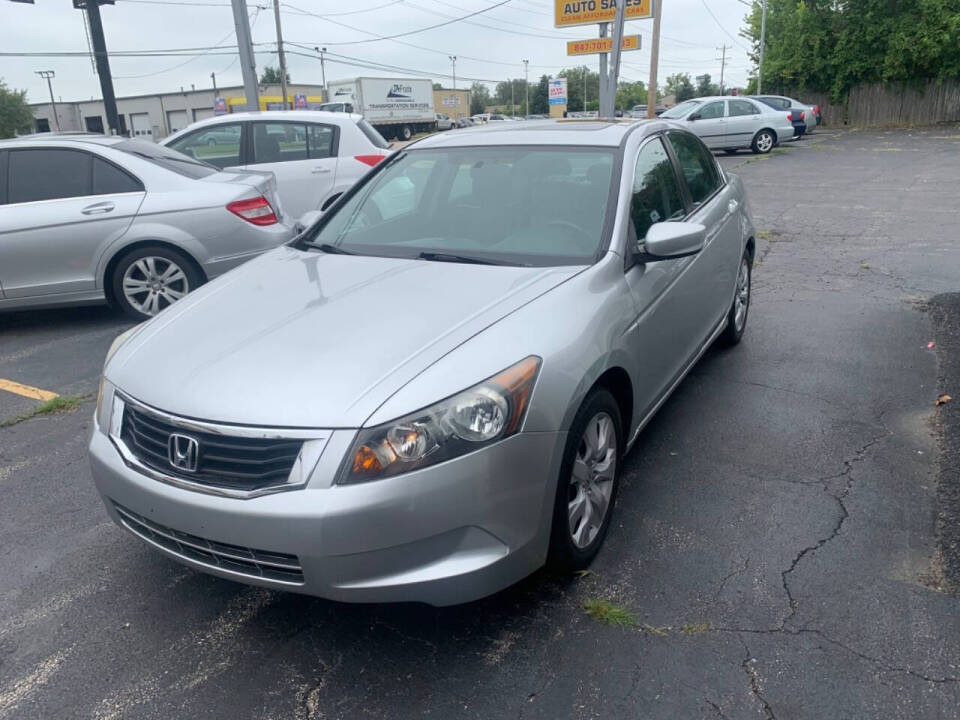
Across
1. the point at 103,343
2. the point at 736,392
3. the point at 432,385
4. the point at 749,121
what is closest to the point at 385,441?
the point at 432,385

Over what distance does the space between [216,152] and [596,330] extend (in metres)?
7.28

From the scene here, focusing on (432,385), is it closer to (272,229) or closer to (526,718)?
(526,718)

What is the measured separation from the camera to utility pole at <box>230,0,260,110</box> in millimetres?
12523

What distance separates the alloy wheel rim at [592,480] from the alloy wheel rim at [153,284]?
14.6 feet

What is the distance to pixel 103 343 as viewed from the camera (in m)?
6.06

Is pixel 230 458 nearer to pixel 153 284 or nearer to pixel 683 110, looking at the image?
pixel 153 284

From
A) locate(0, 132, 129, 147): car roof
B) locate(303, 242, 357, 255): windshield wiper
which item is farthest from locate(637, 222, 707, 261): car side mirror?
locate(0, 132, 129, 147): car roof

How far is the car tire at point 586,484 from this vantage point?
2.71m

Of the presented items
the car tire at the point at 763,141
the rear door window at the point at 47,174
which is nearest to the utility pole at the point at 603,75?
the car tire at the point at 763,141

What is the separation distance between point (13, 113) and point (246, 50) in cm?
5969

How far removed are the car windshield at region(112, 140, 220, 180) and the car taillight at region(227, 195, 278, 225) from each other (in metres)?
0.49

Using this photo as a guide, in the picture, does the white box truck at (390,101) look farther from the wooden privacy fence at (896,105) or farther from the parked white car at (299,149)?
the parked white car at (299,149)

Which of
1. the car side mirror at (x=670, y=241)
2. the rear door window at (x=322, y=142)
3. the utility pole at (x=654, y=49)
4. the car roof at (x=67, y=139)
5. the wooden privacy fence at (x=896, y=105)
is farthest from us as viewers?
the wooden privacy fence at (x=896, y=105)

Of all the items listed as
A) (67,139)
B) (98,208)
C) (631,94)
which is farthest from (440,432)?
(631,94)
